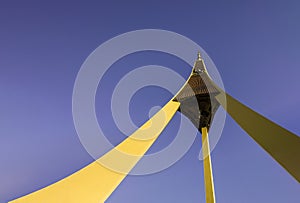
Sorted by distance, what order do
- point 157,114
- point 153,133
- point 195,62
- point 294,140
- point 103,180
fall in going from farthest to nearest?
point 195,62 → point 157,114 → point 153,133 → point 294,140 → point 103,180

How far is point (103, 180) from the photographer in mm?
4363

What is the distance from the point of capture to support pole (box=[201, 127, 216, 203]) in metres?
6.22

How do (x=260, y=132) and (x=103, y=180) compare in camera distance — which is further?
(x=260, y=132)

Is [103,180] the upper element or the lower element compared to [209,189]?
lower

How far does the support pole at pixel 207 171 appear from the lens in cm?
622

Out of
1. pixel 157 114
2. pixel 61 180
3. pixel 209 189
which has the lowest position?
pixel 61 180

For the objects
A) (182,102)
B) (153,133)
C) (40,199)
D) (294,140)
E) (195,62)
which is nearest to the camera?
(40,199)

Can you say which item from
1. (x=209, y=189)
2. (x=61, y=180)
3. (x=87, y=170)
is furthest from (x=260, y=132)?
(x=61, y=180)

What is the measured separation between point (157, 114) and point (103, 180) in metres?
2.15

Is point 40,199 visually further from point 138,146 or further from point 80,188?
point 138,146

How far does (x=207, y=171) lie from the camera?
22.7 feet

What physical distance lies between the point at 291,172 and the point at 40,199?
3394mm

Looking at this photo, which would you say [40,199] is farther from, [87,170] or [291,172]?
[291,172]

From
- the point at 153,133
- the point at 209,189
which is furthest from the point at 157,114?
the point at 209,189
